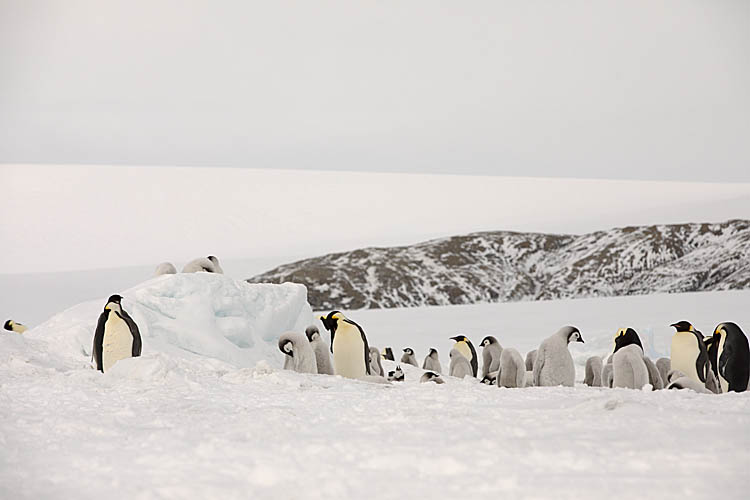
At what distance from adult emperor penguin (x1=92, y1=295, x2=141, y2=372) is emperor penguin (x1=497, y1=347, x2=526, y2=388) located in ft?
10.0

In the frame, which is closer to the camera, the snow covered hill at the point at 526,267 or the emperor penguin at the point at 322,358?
the emperor penguin at the point at 322,358

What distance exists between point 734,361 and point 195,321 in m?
5.02

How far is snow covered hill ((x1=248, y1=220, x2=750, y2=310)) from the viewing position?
93.1ft

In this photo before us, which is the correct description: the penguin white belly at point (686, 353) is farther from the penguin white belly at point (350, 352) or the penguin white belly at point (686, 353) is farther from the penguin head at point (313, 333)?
the penguin head at point (313, 333)

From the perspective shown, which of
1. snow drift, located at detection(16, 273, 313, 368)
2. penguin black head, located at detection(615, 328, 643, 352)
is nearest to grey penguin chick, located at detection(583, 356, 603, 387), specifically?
penguin black head, located at detection(615, 328, 643, 352)

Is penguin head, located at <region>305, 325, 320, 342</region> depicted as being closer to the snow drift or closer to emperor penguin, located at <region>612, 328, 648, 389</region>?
the snow drift

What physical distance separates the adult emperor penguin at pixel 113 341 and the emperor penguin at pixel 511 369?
3051mm

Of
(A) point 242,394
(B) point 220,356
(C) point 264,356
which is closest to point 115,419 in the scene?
(A) point 242,394

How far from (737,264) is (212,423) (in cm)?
2645

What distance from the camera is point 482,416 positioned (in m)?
2.83

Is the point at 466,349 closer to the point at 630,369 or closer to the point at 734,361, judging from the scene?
the point at 630,369

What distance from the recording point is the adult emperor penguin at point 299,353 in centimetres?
604

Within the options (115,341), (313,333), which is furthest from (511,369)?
(115,341)

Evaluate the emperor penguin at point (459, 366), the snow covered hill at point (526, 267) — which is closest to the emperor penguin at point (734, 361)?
the emperor penguin at point (459, 366)
